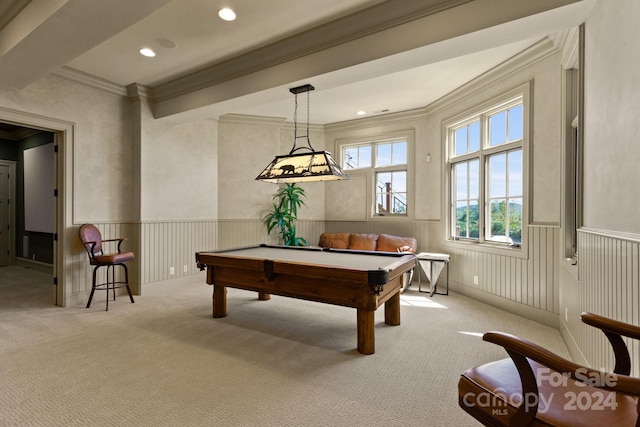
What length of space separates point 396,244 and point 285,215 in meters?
2.19

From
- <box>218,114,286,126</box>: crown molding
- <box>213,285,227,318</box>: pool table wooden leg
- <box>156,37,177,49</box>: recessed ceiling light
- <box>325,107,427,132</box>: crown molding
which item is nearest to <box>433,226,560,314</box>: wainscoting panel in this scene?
<box>325,107,427,132</box>: crown molding

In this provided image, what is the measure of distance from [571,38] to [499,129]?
1.59 meters

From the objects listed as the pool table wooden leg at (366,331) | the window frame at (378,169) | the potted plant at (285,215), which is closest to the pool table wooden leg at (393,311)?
the pool table wooden leg at (366,331)

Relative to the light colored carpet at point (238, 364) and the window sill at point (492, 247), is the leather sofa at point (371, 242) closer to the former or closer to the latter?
the window sill at point (492, 247)

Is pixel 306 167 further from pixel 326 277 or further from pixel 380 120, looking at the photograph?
pixel 380 120

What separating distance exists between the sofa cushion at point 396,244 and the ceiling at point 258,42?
242 cm

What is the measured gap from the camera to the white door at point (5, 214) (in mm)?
6770

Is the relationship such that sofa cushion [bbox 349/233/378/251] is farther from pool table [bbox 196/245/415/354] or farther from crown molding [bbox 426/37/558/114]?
crown molding [bbox 426/37/558/114]

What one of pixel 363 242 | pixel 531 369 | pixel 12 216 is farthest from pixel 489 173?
pixel 12 216

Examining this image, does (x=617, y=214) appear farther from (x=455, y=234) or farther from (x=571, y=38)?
(x=455, y=234)

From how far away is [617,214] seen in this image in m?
1.80

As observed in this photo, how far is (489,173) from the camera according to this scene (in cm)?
446

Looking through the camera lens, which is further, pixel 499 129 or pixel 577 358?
pixel 499 129

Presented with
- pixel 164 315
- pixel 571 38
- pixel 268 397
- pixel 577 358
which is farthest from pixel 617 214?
pixel 164 315
